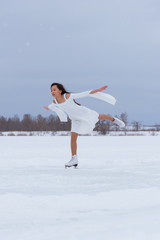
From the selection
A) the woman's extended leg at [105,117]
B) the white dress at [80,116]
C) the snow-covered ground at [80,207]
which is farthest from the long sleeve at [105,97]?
the snow-covered ground at [80,207]

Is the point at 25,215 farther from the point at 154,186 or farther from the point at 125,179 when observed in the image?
the point at 125,179

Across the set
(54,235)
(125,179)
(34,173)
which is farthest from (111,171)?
(54,235)

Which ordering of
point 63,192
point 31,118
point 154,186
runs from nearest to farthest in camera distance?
point 63,192 < point 154,186 < point 31,118

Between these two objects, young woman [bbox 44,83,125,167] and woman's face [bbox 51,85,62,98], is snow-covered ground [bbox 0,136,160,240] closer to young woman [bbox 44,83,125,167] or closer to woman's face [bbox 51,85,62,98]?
young woman [bbox 44,83,125,167]

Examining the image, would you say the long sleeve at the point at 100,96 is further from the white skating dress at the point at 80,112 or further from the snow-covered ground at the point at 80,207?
the snow-covered ground at the point at 80,207

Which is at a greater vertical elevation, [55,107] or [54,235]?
[55,107]

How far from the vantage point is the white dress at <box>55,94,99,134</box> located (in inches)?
241

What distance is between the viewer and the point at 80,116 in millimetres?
6277

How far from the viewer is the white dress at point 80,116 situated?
6.12 m

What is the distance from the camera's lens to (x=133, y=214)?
2869 mm

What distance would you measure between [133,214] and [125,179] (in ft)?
6.41

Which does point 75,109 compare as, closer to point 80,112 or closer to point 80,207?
point 80,112

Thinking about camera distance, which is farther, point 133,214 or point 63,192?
point 63,192

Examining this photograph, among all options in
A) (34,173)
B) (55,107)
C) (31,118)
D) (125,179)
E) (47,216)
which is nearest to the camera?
(47,216)
